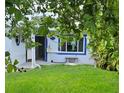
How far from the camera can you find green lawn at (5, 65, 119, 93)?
282 cm

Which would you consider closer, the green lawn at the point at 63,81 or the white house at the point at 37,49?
the white house at the point at 37,49

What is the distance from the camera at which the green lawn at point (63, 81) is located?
2.82m

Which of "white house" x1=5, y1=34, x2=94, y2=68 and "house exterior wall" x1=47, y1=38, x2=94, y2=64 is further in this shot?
"house exterior wall" x1=47, y1=38, x2=94, y2=64

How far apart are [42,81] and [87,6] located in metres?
2.57

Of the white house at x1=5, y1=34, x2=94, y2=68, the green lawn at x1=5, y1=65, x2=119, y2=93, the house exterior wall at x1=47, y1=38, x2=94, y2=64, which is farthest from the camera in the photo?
the green lawn at x1=5, y1=65, x2=119, y2=93

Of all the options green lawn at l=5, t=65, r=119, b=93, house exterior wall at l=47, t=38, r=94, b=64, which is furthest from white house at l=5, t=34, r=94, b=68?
green lawn at l=5, t=65, r=119, b=93

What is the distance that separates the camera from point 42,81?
334cm

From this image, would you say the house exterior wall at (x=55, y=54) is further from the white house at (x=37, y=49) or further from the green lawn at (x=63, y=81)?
the green lawn at (x=63, y=81)

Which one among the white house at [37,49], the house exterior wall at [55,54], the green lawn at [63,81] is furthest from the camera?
the green lawn at [63,81]

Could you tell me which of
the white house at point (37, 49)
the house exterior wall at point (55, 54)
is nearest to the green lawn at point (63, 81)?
the house exterior wall at point (55, 54)

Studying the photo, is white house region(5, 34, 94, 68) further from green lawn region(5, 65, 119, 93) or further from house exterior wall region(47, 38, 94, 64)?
green lawn region(5, 65, 119, 93)
